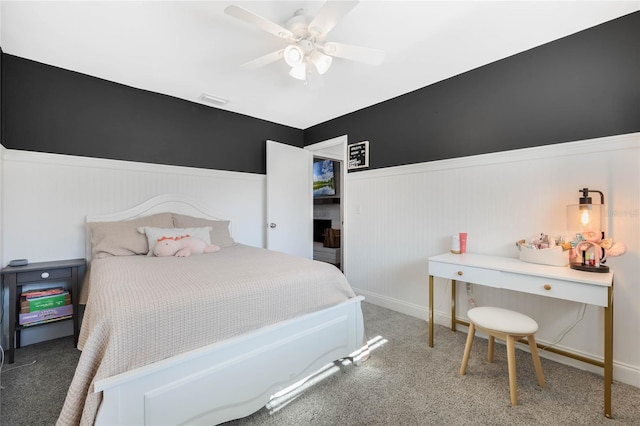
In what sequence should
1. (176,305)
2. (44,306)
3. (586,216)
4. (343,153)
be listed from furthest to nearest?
(343,153) < (44,306) < (586,216) < (176,305)

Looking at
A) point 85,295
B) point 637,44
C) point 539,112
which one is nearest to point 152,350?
point 85,295

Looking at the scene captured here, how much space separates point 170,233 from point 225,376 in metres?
1.67

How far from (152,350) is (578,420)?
2.15 meters

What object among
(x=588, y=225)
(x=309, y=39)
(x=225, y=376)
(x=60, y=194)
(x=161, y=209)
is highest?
(x=309, y=39)

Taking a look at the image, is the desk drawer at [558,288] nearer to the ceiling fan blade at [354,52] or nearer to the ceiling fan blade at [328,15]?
the ceiling fan blade at [354,52]

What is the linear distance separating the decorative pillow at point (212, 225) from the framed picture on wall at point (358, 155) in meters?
1.70

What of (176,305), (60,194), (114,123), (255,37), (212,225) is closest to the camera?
(176,305)

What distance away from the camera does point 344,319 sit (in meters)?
1.91

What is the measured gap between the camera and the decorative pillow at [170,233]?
2490 mm

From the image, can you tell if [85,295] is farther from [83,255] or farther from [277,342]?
[277,342]

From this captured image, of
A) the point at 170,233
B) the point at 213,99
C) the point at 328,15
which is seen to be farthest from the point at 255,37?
the point at 170,233

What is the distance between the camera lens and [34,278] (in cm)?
211

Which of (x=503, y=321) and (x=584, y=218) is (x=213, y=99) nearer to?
(x=503, y=321)

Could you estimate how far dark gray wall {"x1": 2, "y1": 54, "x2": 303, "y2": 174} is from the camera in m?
2.38
